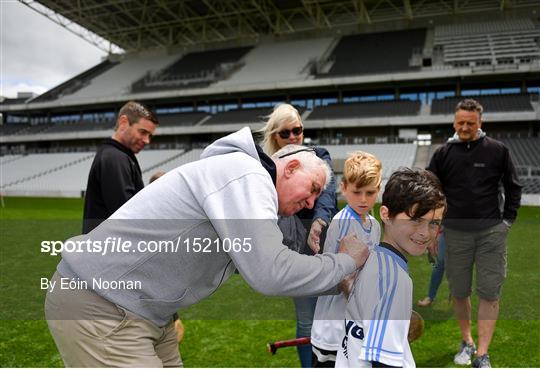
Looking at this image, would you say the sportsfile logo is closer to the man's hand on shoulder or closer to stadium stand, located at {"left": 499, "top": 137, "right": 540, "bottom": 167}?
the man's hand on shoulder

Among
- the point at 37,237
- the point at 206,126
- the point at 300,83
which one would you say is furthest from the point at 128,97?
the point at 37,237

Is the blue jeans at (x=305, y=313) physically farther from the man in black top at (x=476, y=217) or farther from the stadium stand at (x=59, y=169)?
the stadium stand at (x=59, y=169)

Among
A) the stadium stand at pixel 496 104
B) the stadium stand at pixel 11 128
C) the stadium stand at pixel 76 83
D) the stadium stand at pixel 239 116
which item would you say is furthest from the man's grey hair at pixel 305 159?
the stadium stand at pixel 11 128

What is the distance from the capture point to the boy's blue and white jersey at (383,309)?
4.86 feet

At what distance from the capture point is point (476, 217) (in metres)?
3.35

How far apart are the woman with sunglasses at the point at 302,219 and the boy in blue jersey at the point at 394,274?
1.68ft

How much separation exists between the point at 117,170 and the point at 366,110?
29.4m

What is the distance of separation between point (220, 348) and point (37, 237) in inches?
311

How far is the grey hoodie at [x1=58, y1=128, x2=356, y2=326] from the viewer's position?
1.30 m

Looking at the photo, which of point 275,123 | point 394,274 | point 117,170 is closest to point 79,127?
point 117,170

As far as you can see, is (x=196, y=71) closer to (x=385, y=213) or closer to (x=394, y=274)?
(x=385, y=213)

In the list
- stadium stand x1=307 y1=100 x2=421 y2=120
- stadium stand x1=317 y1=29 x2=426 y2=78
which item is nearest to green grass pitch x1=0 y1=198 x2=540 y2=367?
stadium stand x1=307 y1=100 x2=421 y2=120

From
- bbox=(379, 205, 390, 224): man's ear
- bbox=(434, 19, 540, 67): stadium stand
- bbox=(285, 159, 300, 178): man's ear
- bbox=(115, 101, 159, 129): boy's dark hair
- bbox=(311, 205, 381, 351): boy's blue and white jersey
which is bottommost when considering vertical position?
bbox=(311, 205, 381, 351): boy's blue and white jersey

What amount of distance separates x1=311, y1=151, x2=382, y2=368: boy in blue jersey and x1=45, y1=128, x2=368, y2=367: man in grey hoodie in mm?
665
